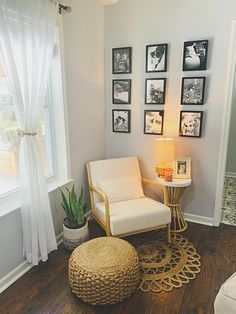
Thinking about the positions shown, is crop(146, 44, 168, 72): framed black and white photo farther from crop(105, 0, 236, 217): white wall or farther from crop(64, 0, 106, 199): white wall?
crop(64, 0, 106, 199): white wall

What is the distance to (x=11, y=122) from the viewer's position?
1.92 meters

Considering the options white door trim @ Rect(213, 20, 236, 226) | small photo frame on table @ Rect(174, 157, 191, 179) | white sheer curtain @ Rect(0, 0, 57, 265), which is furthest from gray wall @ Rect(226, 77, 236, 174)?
white sheer curtain @ Rect(0, 0, 57, 265)

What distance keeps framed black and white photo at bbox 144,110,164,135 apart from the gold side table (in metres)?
0.58

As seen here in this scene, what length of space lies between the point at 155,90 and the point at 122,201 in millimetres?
1291

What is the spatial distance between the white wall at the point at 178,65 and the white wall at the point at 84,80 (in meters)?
0.15

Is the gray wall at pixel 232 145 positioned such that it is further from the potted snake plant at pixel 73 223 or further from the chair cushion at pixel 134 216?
the potted snake plant at pixel 73 223

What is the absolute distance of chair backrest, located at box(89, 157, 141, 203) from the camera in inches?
107

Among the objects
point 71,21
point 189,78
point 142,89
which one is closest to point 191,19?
point 189,78

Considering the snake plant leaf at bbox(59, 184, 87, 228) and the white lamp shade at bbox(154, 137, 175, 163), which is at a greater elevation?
the white lamp shade at bbox(154, 137, 175, 163)

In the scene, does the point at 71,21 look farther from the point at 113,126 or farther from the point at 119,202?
the point at 119,202

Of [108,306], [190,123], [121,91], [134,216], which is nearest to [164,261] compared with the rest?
[134,216]

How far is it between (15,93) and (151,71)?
155 centimetres

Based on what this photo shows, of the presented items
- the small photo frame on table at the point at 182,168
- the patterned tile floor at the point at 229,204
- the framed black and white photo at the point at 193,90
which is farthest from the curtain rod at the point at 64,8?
the patterned tile floor at the point at 229,204

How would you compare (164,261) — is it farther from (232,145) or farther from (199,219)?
(232,145)
